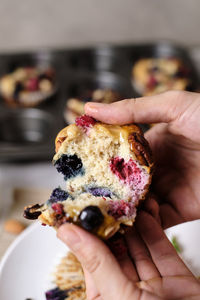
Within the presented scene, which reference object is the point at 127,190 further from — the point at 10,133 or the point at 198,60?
the point at 198,60

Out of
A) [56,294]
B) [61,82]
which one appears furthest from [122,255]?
[61,82]

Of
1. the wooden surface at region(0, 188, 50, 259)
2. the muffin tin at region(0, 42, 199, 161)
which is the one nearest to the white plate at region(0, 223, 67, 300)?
the wooden surface at region(0, 188, 50, 259)

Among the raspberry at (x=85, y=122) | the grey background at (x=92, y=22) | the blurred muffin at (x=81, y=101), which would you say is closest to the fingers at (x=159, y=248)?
the raspberry at (x=85, y=122)

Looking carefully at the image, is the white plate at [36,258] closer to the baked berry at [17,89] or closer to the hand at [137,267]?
the hand at [137,267]

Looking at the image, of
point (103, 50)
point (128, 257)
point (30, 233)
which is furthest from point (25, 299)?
point (103, 50)

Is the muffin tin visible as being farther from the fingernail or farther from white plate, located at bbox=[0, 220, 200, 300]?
the fingernail

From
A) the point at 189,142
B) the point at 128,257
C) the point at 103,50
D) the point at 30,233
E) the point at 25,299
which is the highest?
the point at 103,50

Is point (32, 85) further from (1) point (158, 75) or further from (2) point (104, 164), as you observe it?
(2) point (104, 164)
